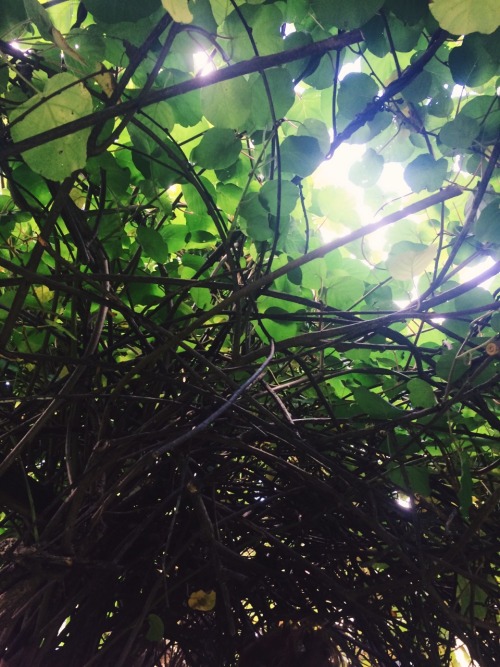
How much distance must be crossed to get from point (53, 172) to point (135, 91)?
0.42ft

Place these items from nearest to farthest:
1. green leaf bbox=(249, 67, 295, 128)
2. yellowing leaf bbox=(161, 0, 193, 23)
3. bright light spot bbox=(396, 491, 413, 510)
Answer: yellowing leaf bbox=(161, 0, 193, 23) < green leaf bbox=(249, 67, 295, 128) < bright light spot bbox=(396, 491, 413, 510)

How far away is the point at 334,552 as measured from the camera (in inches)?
19.5

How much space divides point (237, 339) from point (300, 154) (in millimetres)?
186

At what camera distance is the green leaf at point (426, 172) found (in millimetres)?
441

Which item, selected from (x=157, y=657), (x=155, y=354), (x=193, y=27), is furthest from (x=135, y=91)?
(x=157, y=657)

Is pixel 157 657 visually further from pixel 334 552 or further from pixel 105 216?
pixel 105 216

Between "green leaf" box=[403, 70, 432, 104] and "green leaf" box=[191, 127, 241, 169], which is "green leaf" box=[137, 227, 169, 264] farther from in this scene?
"green leaf" box=[403, 70, 432, 104]

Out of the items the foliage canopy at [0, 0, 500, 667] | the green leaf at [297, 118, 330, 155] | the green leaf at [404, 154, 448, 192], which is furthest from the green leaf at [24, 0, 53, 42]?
the green leaf at [404, 154, 448, 192]

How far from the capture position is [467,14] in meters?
0.26

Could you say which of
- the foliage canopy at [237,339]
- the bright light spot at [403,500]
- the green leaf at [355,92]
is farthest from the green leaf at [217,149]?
the bright light spot at [403,500]

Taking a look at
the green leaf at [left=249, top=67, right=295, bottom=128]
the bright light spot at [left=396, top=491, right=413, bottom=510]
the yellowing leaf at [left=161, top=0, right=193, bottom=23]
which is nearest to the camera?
the yellowing leaf at [left=161, top=0, right=193, bottom=23]

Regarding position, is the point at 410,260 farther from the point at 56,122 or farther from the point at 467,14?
the point at 56,122

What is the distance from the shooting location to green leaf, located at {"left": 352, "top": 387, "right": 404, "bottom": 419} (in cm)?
41

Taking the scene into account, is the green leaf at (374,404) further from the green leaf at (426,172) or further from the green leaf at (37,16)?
the green leaf at (37,16)
